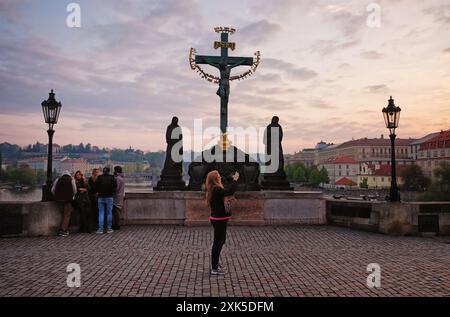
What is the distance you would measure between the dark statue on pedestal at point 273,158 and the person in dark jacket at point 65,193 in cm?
645

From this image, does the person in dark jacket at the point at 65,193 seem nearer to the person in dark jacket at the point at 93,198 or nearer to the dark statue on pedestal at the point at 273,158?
the person in dark jacket at the point at 93,198

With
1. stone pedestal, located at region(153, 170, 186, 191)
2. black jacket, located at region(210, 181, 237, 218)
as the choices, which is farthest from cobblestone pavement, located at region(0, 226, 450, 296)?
stone pedestal, located at region(153, 170, 186, 191)

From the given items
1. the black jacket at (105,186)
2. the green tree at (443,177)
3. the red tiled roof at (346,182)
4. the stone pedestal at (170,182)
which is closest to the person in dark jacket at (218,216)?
the black jacket at (105,186)

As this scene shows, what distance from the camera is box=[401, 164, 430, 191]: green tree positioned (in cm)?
9538

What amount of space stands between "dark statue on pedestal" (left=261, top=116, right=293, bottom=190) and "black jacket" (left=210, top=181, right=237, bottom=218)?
7.70m

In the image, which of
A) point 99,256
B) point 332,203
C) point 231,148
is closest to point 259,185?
point 231,148

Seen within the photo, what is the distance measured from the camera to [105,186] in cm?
1145

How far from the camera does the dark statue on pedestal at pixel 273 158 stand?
1446cm

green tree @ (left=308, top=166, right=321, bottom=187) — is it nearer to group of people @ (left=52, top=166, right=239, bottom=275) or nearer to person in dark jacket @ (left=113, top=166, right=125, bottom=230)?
person in dark jacket @ (left=113, top=166, right=125, bottom=230)

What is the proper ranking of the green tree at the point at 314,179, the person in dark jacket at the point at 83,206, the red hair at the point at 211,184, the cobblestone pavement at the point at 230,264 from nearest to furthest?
the cobblestone pavement at the point at 230,264, the red hair at the point at 211,184, the person in dark jacket at the point at 83,206, the green tree at the point at 314,179

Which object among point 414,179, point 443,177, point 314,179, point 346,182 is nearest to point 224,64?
point 443,177

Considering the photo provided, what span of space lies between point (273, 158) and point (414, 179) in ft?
304

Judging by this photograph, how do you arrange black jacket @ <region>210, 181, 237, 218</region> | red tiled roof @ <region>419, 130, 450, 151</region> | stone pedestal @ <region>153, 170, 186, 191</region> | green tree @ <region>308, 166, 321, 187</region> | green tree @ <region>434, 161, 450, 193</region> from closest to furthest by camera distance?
black jacket @ <region>210, 181, 237, 218</region>, stone pedestal @ <region>153, 170, 186, 191</region>, green tree @ <region>434, 161, 450, 193</region>, red tiled roof @ <region>419, 130, 450, 151</region>, green tree @ <region>308, 166, 321, 187</region>
